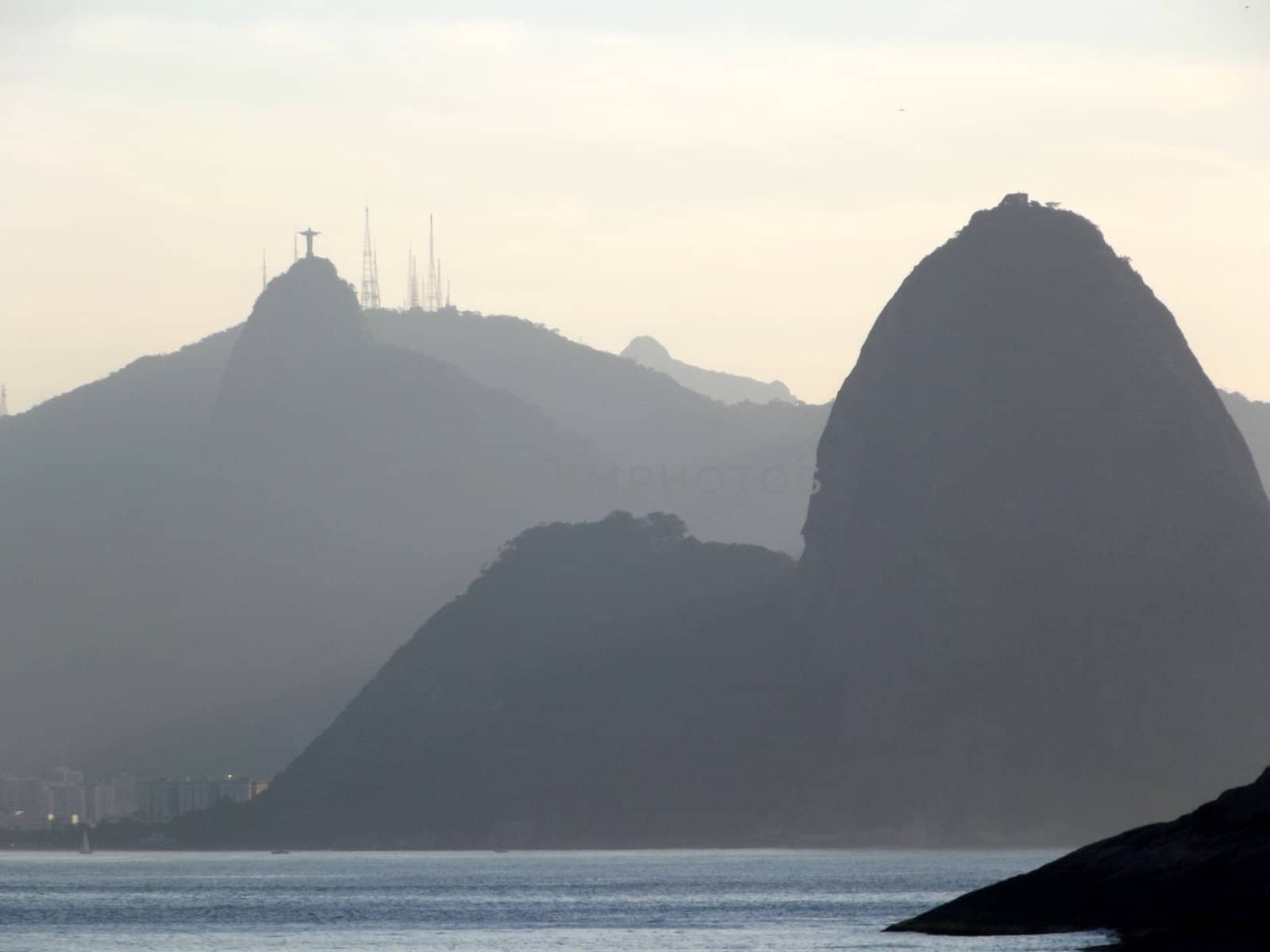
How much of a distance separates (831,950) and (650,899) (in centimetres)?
6576

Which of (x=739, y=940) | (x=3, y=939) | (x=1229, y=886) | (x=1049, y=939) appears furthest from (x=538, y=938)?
(x=1229, y=886)

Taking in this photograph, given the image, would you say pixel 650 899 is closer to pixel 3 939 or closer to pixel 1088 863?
pixel 3 939

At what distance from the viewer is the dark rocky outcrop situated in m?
102

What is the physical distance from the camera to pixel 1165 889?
11094cm

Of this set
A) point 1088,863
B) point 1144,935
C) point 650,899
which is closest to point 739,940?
point 1088,863

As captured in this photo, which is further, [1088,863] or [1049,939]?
[1088,863]

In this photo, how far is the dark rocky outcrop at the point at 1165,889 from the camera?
334ft

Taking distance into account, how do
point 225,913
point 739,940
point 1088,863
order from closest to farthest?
point 1088,863 < point 739,940 < point 225,913

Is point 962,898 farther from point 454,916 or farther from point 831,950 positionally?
point 454,916

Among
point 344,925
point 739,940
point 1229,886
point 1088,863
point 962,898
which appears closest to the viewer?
point 1229,886

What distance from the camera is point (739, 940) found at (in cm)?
14188

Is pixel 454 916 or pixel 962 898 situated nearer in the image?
pixel 962 898

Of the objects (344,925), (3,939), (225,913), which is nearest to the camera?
(3,939)

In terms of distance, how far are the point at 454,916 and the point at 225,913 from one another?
2181cm
